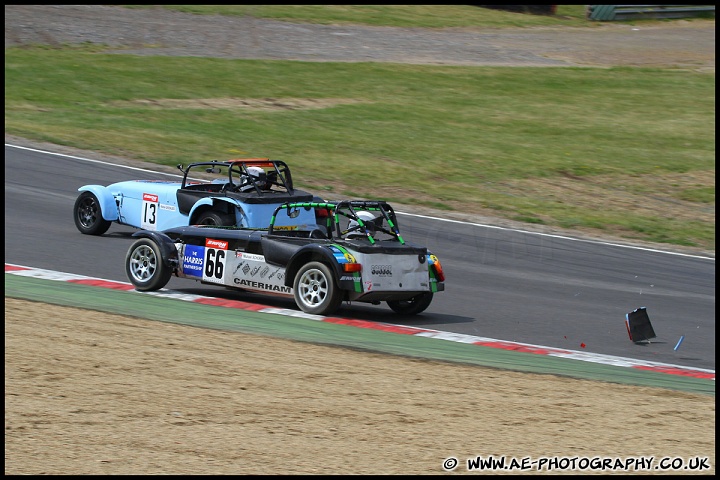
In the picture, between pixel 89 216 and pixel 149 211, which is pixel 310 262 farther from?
pixel 89 216

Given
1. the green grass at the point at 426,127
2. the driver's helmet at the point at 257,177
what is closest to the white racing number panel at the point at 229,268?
the driver's helmet at the point at 257,177

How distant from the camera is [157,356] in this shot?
8773 millimetres

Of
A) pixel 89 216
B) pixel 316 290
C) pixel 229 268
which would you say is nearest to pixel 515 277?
pixel 316 290

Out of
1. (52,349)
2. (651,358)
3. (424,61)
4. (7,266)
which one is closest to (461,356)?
(651,358)

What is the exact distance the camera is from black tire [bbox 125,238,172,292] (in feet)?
39.4

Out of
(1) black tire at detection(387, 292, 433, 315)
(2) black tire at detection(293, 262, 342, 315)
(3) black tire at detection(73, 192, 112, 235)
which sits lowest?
(1) black tire at detection(387, 292, 433, 315)

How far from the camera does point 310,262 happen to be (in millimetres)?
11305

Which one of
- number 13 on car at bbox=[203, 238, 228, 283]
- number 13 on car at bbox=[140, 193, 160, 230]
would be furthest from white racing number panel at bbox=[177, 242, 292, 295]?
number 13 on car at bbox=[140, 193, 160, 230]

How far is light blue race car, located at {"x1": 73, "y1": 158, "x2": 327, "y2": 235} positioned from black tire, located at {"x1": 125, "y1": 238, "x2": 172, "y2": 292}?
7.34 feet

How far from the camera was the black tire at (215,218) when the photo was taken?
14.4 metres

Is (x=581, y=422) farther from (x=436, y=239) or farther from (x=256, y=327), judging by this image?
(x=436, y=239)
